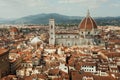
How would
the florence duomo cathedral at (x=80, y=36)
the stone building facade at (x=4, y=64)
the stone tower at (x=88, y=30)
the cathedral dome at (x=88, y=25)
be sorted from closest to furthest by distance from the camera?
the stone building facade at (x=4, y=64) → the florence duomo cathedral at (x=80, y=36) → the stone tower at (x=88, y=30) → the cathedral dome at (x=88, y=25)

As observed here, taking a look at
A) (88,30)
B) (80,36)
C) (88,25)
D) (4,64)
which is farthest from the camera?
(88,25)

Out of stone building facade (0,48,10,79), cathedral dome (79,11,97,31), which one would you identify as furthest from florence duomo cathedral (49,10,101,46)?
stone building facade (0,48,10,79)

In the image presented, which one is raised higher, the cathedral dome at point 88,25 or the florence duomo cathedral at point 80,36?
the cathedral dome at point 88,25

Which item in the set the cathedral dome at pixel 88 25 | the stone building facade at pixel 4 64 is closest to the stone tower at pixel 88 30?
the cathedral dome at pixel 88 25

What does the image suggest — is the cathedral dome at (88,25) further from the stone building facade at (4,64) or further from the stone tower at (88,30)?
the stone building facade at (4,64)

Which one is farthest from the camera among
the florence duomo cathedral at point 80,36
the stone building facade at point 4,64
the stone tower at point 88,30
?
the stone tower at point 88,30

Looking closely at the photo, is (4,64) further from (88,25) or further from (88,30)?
(88,25)

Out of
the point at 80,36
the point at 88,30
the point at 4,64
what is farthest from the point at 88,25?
the point at 4,64

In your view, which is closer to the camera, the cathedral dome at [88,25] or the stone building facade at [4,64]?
the stone building facade at [4,64]

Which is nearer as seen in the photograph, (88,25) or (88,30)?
(88,30)
